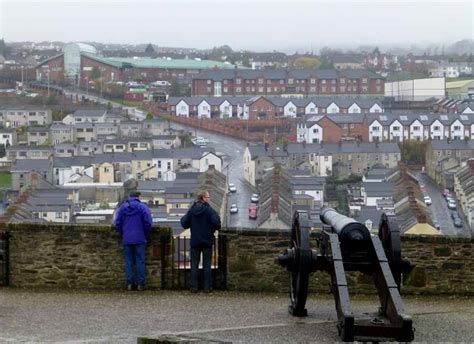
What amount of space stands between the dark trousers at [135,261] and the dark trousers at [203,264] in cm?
30

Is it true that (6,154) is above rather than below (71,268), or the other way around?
below

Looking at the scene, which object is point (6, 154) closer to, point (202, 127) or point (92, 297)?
point (202, 127)

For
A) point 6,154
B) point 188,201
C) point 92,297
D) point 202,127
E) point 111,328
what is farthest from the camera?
point 202,127

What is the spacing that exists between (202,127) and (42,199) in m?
31.5

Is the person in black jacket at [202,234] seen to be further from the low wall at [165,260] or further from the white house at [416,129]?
the white house at [416,129]

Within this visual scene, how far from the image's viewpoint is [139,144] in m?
53.2

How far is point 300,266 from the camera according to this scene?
664cm

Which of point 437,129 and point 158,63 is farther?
point 158,63

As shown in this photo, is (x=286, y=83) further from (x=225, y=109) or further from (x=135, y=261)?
(x=135, y=261)

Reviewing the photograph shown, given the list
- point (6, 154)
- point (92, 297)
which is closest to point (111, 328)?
→ point (92, 297)

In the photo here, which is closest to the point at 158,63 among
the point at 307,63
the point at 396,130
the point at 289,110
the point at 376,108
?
the point at 307,63

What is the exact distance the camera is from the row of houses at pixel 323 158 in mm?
47562

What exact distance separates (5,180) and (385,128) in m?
20.3

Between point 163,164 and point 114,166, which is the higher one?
point 114,166
